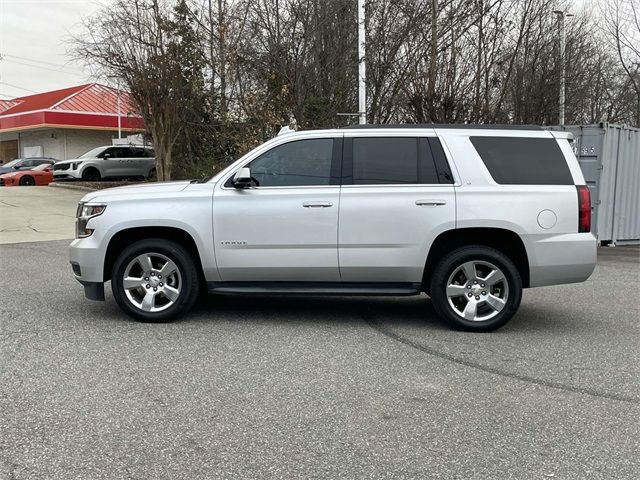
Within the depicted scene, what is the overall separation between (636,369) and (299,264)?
3.08 meters

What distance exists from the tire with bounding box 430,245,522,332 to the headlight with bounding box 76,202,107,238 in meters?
3.39

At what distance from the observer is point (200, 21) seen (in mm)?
18766

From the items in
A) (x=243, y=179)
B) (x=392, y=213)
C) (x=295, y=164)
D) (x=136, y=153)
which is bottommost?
(x=392, y=213)

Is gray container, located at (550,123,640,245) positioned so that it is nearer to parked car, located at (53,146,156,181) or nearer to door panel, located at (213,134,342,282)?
door panel, located at (213,134,342,282)

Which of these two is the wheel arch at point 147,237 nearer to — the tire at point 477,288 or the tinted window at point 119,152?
the tire at point 477,288

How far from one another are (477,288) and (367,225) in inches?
49.4

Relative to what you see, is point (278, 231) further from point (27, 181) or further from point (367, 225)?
point (27, 181)

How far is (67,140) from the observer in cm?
4288

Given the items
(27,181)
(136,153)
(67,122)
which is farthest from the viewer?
(67,122)

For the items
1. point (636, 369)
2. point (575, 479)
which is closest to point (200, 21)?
point (636, 369)

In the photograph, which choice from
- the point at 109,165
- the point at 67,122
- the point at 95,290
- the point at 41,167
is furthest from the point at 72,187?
the point at 95,290

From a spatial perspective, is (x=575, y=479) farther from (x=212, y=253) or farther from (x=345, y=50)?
(x=345, y=50)

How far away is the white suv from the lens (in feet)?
19.7

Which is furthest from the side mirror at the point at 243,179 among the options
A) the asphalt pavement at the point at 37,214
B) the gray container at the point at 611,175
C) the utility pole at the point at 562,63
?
the utility pole at the point at 562,63
